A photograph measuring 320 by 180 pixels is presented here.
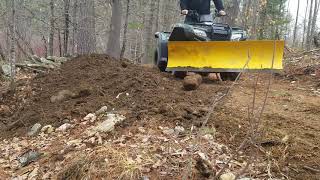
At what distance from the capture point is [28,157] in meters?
5.48

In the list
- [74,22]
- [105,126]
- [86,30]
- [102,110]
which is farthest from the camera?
[74,22]

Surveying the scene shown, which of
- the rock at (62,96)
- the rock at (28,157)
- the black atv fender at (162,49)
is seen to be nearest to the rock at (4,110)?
the rock at (62,96)

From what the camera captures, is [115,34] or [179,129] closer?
[179,129]

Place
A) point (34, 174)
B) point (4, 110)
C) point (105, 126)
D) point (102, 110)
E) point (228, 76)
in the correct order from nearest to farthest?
point (34, 174), point (105, 126), point (102, 110), point (4, 110), point (228, 76)

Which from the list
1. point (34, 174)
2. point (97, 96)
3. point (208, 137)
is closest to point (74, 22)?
point (97, 96)

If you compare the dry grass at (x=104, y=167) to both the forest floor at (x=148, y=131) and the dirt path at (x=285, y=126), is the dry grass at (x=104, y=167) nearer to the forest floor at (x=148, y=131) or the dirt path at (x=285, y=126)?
the forest floor at (x=148, y=131)

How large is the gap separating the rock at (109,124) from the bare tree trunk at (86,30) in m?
9.57

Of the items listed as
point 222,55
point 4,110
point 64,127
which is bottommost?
point 4,110

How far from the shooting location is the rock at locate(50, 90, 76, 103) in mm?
7285

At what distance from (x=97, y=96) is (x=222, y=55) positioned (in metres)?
2.56

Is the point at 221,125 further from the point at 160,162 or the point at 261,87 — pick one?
the point at 261,87

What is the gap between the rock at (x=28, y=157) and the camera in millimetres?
5395

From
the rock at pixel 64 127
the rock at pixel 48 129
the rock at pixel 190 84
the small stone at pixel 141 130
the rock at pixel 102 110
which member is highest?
the rock at pixel 190 84

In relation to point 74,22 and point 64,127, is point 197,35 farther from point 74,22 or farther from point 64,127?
point 74,22
